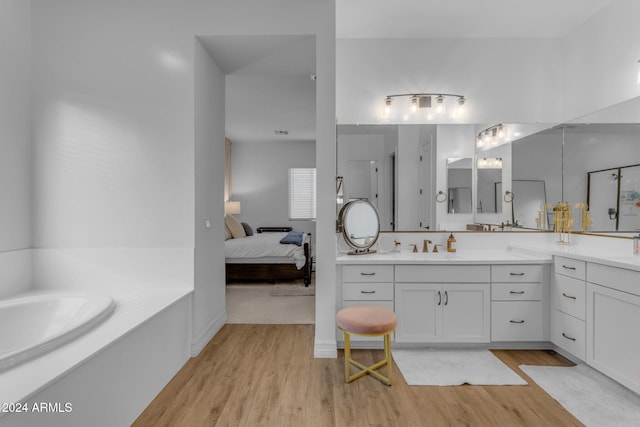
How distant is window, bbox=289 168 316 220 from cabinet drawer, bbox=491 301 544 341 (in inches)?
192

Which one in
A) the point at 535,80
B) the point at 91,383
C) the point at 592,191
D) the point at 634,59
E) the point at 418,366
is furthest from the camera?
the point at 535,80

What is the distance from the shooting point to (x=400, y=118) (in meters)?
3.10

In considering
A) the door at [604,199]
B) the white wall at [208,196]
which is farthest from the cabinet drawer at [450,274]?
the white wall at [208,196]

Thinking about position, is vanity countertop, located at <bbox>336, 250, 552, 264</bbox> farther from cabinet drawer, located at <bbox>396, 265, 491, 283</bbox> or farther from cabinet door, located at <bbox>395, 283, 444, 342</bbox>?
cabinet door, located at <bbox>395, 283, 444, 342</bbox>

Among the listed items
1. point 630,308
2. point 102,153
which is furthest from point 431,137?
point 102,153

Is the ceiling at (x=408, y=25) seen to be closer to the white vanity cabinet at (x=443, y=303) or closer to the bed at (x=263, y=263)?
the white vanity cabinet at (x=443, y=303)

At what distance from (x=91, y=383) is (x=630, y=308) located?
2.98 metres

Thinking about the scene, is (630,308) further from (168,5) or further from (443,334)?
(168,5)

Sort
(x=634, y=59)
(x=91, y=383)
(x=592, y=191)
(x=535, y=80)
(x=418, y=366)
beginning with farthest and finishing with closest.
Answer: (x=535, y=80) < (x=592, y=191) < (x=634, y=59) < (x=418, y=366) < (x=91, y=383)

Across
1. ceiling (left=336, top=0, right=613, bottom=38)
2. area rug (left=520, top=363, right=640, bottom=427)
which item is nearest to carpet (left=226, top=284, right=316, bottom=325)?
area rug (left=520, top=363, right=640, bottom=427)

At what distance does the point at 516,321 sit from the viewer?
98.1 inches

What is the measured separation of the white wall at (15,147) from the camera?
2.24m

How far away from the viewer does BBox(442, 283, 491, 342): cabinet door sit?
2488 mm

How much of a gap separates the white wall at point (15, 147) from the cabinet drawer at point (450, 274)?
3013 mm
